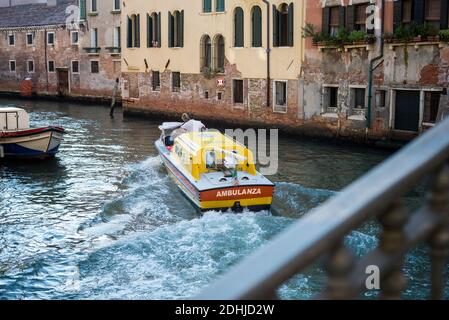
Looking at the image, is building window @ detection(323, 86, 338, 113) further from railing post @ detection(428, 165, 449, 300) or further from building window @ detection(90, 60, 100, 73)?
railing post @ detection(428, 165, 449, 300)

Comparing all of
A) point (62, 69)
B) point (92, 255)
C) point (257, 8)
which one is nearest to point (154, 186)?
point (92, 255)

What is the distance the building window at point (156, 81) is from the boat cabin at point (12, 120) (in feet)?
26.8

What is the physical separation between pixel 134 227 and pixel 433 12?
819 centimetres

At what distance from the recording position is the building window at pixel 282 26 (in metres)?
17.2

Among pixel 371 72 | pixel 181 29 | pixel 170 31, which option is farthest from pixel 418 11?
pixel 170 31

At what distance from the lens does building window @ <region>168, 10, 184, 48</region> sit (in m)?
21.2

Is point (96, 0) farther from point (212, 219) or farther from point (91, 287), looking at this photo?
→ point (91, 287)

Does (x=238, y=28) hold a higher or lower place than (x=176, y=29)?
lower

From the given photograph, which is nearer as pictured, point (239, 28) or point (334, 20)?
point (334, 20)

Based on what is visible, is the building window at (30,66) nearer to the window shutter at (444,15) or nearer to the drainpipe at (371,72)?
the drainpipe at (371,72)

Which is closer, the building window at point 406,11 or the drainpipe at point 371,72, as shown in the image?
the building window at point 406,11

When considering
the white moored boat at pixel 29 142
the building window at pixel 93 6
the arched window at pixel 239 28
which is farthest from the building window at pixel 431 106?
the building window at pixel 93 6

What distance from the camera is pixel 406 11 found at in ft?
45.9

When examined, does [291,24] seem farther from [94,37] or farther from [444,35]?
[94,37]
